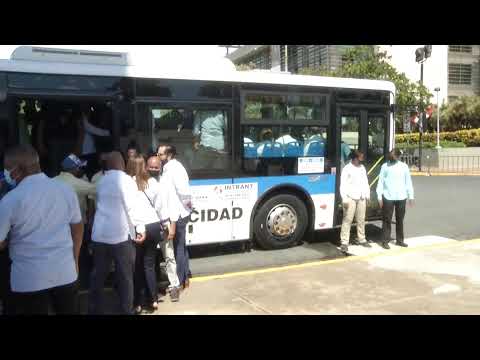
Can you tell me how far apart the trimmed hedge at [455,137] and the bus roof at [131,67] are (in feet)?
89.2

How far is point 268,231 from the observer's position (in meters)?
7.99

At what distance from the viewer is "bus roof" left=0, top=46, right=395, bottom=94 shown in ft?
20.3

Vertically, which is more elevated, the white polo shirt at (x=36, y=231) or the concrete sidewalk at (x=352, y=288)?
the white polo shirt at (x=36, y=231)

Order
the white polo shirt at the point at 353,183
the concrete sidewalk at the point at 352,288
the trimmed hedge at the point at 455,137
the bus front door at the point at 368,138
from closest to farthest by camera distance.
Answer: the concrete sidewalk at the point at 352,288, the white polo shirt at the point at 353,183, the bus front door at the point at 368,138, the trimmed hedge at the point at 455,137

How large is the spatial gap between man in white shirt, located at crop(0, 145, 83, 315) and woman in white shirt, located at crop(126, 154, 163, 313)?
4.57 ft

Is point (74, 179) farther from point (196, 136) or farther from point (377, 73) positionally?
point (377, 73)

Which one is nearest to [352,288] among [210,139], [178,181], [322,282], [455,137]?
[322,282]

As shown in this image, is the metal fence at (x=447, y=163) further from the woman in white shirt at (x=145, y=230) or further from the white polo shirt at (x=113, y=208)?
the white polo shirt at (x=113, y=208)

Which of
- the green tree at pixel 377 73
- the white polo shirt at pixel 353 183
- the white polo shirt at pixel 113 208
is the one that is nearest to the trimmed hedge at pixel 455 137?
the green tree at pixel 377 73

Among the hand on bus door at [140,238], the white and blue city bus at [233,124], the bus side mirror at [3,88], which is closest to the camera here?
the hand on bus door at [140,238]

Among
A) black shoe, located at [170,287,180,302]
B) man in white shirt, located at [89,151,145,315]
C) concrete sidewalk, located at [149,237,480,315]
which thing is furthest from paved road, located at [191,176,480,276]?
man in white shirt, located at [89,151,145,315]

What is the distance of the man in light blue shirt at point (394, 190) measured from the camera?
818 cm

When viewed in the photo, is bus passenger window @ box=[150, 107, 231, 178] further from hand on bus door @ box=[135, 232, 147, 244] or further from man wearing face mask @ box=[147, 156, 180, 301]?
hand on bus door @ box=[135, 232, 147, 244]

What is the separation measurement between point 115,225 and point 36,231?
1.21 meters
